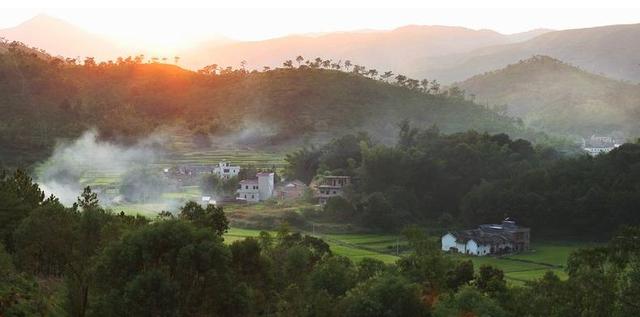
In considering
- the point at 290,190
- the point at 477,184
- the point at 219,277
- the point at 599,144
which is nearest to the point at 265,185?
the point at 290,190

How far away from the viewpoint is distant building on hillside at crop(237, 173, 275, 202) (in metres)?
45.5

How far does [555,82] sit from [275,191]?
7842 centimetres

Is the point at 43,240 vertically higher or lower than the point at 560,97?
lower

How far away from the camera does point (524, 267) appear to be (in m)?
31.4

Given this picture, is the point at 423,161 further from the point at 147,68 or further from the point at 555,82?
the point at 555,82

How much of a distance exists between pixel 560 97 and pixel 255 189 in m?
71.9

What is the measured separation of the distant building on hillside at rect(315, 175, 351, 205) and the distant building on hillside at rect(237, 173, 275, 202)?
3.02m

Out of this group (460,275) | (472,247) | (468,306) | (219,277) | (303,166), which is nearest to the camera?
(219,277)

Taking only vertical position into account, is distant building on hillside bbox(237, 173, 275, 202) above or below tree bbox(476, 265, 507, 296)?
above

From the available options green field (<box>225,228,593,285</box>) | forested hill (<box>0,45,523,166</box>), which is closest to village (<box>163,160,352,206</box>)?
green field (<box>225,228,593,285</box>)

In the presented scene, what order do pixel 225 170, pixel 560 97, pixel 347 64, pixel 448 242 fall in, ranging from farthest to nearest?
pixel 560 97, pixel 347 64, pixel 225 170, pixel 448 242

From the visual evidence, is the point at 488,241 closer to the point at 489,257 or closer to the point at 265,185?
the point at 489,257

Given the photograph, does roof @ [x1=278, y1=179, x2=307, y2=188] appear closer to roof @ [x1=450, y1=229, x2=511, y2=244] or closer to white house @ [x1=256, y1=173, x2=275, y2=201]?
white house @ [x1=256, y1=173, x2=275, y2=201]

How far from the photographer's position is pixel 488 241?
35156mm
